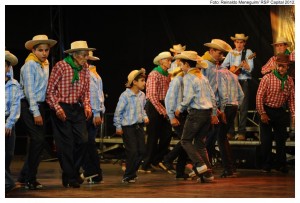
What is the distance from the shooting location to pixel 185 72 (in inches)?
402

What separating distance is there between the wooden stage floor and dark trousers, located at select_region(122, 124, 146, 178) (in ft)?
0.71

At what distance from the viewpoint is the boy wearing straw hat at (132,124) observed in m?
10.2

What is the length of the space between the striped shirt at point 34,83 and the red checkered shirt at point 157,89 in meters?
3.07

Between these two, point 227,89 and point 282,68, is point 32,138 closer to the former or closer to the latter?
point 227,89

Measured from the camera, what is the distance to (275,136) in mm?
12031

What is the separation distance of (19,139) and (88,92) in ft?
24.4

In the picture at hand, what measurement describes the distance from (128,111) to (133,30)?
5.36 metres

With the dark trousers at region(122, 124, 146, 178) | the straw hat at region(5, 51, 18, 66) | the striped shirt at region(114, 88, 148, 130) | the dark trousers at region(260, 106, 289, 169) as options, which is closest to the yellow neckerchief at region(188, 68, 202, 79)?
the striped shirt at region(114, 88, 148, 130)

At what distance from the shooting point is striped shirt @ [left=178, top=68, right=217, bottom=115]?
9969 mm

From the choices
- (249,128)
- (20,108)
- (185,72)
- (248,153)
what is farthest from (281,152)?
(20,108)

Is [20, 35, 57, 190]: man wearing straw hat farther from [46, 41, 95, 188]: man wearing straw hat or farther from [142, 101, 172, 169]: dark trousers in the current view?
[142, 101, 172, 169]: dark trousers

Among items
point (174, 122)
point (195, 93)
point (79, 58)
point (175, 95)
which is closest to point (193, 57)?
point (195, 93)

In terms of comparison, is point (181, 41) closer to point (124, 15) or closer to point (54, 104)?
point (124, 15)

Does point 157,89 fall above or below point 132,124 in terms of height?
above
